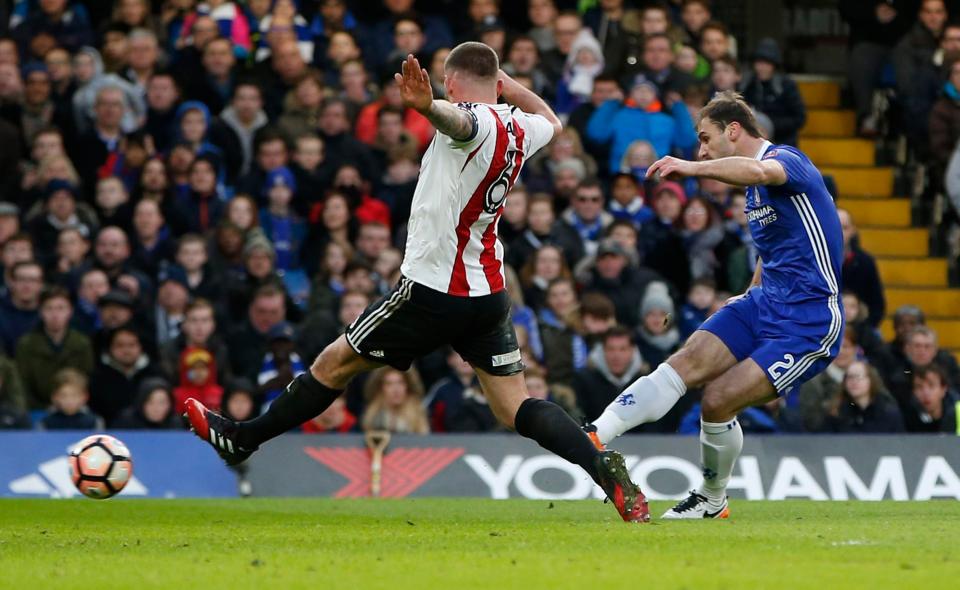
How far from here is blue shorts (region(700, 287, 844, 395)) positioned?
9656 mm

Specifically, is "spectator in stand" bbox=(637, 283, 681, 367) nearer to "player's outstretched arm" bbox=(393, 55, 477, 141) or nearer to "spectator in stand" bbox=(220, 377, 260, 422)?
"spectator in stand" bbox=(220, 377, 260, 422)

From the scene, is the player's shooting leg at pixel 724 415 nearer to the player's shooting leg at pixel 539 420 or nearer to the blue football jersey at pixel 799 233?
the blue football jersey at pixel 799 233

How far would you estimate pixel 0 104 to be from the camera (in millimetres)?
18266

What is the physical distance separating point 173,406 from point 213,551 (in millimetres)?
7464

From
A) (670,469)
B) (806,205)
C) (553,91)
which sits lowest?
(670,469)

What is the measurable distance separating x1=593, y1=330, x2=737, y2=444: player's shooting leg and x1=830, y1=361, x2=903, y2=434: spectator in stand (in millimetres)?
5490

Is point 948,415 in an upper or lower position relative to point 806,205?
lower

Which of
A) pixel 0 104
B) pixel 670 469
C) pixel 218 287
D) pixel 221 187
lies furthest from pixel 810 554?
pixel 0 104

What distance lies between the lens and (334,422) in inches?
594

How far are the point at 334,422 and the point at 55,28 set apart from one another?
667 cm

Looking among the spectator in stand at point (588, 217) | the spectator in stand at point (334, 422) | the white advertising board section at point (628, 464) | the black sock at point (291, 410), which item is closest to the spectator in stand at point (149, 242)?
the spectator in stand at point (334, 422)

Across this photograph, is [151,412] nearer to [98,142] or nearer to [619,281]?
[98,142]

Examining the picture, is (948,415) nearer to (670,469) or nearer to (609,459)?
(670,469)

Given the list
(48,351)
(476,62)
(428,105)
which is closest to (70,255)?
(48,351)
